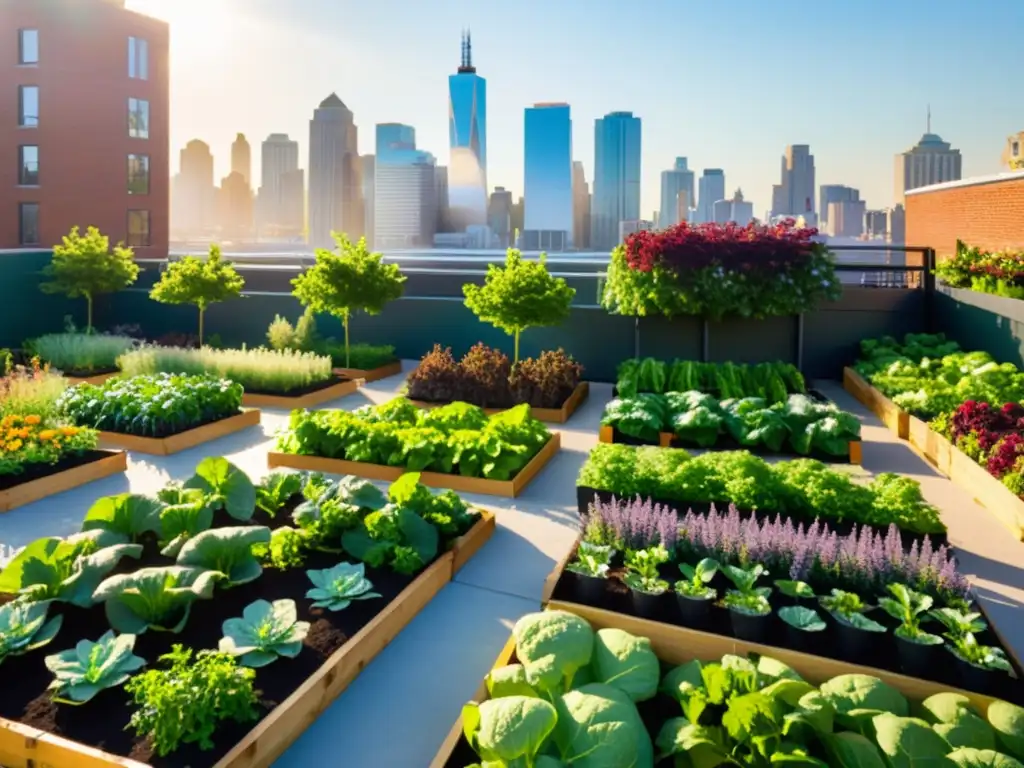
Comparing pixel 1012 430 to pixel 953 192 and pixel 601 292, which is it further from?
pixel 953 192

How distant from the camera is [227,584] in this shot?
412cm

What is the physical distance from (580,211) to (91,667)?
60.0 meters

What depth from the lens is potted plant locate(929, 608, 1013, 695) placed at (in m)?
3.17

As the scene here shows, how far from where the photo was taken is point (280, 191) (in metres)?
110

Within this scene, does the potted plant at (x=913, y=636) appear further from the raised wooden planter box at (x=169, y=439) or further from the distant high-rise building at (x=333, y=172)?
the distant high-rise building at (x=333, y=172)

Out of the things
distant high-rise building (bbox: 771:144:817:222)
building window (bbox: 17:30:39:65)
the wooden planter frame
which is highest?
distant high-rise building (bbox: 771:144:817:222)

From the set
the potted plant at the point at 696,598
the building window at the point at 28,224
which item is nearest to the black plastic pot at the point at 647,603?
the potted plant at the point at 696,598

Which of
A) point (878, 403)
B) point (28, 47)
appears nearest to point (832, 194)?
point (28, 47)

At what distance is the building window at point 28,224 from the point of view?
3022cm

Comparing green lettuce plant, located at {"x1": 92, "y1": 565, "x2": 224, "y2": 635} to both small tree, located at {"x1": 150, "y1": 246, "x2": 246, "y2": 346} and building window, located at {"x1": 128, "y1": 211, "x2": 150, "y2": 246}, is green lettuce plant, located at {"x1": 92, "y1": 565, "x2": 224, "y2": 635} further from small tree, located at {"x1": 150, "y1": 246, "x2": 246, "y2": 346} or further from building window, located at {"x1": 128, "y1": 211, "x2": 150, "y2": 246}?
building window, located at {"x1": 128, "y1": 211, "x2": 150, "y2": 246}

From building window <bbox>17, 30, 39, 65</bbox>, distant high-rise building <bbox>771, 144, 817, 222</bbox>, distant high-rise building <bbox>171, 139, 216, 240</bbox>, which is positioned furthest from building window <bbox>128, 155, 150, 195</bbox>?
distant high-rise building <bbox>171, 139, 216, 240</bbox>

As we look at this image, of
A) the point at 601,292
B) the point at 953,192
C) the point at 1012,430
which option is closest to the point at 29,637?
the point at 1012,430

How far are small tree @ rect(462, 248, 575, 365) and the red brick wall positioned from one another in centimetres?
761

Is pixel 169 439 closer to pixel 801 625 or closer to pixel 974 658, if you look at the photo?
pixel 801 625
